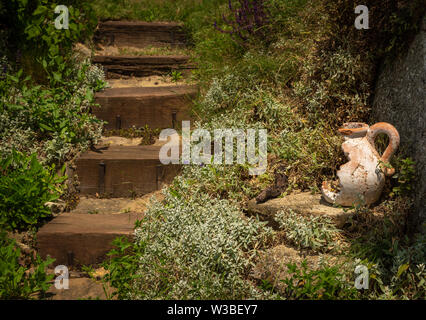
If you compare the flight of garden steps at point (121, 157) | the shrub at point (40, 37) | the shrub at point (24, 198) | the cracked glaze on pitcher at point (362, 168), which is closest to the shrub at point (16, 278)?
the shrub at point (24, 198)

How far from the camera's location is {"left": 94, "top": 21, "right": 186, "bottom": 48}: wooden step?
6648 millimetres

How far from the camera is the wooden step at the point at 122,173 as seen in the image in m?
4.45

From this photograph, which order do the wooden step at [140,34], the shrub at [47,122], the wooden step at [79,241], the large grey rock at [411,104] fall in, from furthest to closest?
the wooden step at [140,34]
the shrub at [47,122]
the wooden step at [79,241]
the large grey rock at [411,104]

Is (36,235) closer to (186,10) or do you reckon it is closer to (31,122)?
(31,122)

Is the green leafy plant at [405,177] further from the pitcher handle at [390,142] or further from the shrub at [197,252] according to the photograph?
the shrub at [197,252]

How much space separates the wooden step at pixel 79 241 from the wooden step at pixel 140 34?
3818mm

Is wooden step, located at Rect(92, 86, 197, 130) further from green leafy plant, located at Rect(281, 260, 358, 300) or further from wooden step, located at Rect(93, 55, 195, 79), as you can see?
green leafy plant, located at Rect(281, 260, 358, 300)

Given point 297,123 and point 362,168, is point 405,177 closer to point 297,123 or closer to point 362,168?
point 362,168

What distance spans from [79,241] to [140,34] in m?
4.09

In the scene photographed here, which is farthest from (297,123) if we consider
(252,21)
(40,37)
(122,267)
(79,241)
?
(40,37)

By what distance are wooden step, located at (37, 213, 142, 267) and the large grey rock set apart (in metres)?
2.52

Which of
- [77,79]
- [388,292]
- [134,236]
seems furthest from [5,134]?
[388,292]

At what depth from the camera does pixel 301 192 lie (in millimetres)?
3924

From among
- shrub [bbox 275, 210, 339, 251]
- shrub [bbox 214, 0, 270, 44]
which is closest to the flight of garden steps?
shrub [bbox 214, 0, 270, 44]
